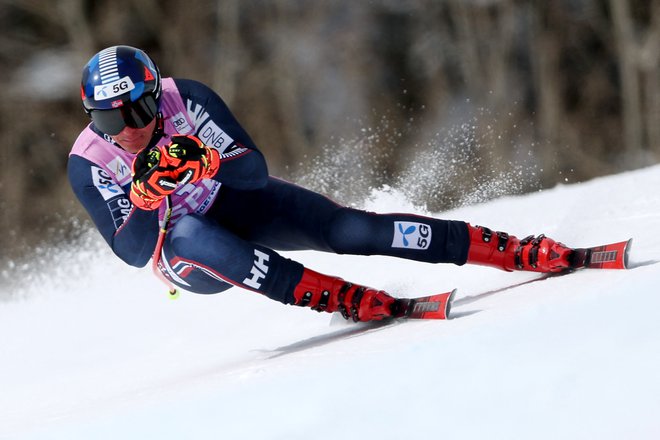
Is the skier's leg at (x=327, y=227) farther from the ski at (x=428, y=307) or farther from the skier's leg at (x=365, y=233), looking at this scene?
the ski at (x=428, y=307)

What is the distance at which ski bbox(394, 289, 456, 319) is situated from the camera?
3.15 metres

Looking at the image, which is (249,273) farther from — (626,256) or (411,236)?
(626,256)

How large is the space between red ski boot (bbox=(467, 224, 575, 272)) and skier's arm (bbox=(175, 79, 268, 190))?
2.49ft

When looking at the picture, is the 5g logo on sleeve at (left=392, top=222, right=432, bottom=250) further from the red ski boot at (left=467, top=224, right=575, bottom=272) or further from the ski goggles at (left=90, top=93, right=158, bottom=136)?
the ski goggles at (left=90, top=93, right=158, bottom=136)

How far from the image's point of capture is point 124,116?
3221mm

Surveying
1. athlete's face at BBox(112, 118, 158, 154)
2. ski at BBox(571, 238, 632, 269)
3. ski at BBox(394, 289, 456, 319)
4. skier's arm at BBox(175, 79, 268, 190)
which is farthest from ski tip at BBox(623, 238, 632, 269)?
athlete's face at BBox(112, 118, 158, 154)

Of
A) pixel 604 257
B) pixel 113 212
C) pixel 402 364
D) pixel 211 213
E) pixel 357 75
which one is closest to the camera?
pixel 402 364

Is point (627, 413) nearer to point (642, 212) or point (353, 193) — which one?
point (642, 212)

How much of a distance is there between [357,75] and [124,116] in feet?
39.4

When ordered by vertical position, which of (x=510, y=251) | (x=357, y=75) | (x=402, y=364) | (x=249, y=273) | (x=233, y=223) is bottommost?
(x=402, y=364)

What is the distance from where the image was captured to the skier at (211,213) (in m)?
3.21

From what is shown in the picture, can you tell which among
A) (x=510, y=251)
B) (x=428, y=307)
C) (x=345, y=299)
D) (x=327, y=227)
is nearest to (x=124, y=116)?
(x=327, y=227)

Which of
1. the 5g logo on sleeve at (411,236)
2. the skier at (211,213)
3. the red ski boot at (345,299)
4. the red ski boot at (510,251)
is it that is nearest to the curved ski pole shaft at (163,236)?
the skier at (211,213)

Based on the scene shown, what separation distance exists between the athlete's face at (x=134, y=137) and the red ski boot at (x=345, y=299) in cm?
67
